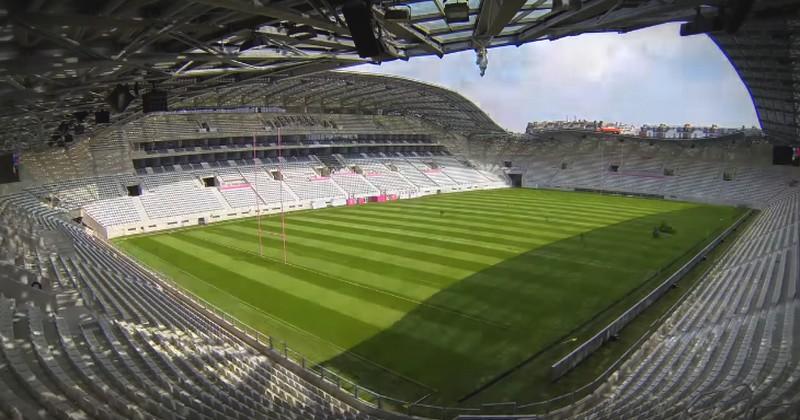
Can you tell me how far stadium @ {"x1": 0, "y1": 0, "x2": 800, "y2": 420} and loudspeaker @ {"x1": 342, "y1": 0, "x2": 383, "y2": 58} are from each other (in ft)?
0.11

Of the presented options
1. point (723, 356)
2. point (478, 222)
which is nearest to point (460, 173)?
point (478, 222)

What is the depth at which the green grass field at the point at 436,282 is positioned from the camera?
13.9 meters

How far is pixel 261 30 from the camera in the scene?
423 inches

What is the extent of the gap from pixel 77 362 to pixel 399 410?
6.64m

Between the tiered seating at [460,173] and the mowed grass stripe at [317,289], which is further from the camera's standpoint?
the tiered seating at [460,173]

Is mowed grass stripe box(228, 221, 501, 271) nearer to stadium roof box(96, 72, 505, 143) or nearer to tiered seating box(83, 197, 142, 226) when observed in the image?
tiered seating box(83, 197, 142, 226)

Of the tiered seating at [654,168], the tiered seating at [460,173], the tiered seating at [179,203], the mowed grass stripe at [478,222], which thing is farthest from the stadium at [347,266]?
the tiered seating at [460,173]

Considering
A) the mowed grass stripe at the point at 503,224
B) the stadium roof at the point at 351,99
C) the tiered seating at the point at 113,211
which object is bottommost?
the mowed grass stripe at the point at 503,224

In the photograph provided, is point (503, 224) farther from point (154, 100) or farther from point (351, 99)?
point (351, 99)

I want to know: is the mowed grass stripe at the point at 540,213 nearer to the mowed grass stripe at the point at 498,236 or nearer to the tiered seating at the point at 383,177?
the mowed grass stripe at the point at 498,236

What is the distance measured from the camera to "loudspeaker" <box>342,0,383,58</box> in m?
7.49

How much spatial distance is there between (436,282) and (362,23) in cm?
1439

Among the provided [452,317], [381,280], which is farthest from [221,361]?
[381,280]

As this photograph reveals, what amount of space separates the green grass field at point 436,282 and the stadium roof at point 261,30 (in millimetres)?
8236
